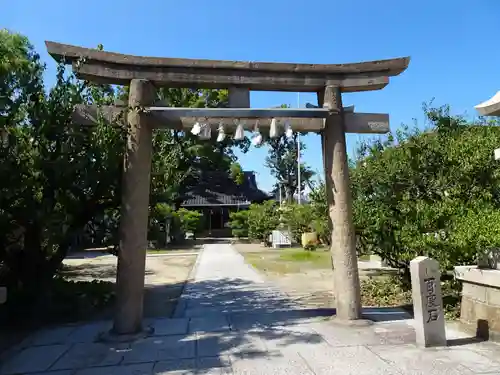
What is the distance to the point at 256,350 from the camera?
4.87m

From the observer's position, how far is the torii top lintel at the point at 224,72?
5719 millimetres

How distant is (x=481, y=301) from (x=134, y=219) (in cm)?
496

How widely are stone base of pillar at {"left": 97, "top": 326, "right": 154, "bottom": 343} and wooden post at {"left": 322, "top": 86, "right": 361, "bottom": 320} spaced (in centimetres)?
296

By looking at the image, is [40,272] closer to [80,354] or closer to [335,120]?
[80,354]

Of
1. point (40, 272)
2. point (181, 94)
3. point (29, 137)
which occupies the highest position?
point (181, 94)

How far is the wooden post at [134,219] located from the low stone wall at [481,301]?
184 inches

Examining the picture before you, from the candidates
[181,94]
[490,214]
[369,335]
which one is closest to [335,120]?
[490,214]

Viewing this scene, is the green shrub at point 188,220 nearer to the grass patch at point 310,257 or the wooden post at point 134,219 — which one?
the grass patch at point 310,257

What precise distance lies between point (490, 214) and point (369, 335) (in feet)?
8.75

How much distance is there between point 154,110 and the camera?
583 cm

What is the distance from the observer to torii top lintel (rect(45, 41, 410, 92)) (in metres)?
5.72

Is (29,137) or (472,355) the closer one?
(472,355)

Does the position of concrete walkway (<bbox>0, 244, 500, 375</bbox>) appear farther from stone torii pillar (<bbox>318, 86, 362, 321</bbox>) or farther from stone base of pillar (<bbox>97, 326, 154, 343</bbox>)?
stone torii pillar (<bbox>318, 86, 362, 321</bbox>)

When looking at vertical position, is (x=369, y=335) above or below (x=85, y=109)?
below
